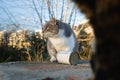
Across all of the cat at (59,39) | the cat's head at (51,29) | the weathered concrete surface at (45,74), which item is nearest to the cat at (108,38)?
the weathered concrete surface at (45,74)

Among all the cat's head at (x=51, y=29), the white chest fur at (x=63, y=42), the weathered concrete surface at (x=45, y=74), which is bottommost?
the weathered concrete surface at (x=45, y=74)

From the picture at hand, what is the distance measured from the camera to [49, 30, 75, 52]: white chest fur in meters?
8.08

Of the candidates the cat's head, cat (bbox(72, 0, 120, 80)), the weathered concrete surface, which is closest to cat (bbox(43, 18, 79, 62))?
the cat's head

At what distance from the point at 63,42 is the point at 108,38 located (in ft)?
21.7

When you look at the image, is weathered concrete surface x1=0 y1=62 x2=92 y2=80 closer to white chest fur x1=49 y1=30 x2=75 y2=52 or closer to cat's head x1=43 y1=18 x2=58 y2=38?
white chest fur x1=49 y1=30 x2=75 y2=52

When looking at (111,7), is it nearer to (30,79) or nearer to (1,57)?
(30,79)

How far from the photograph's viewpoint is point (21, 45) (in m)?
12.3

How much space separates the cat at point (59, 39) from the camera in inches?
319

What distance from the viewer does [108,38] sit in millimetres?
1517

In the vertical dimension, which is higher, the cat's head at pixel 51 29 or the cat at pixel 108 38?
the cat's head at pixel 51 29

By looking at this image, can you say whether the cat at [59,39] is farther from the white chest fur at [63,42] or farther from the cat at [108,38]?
the cat at [108,38]

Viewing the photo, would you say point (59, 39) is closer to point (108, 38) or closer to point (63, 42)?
point (63, 42)

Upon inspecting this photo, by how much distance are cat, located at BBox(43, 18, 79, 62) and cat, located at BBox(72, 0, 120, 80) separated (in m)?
6.37

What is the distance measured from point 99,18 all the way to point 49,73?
16.1ft
